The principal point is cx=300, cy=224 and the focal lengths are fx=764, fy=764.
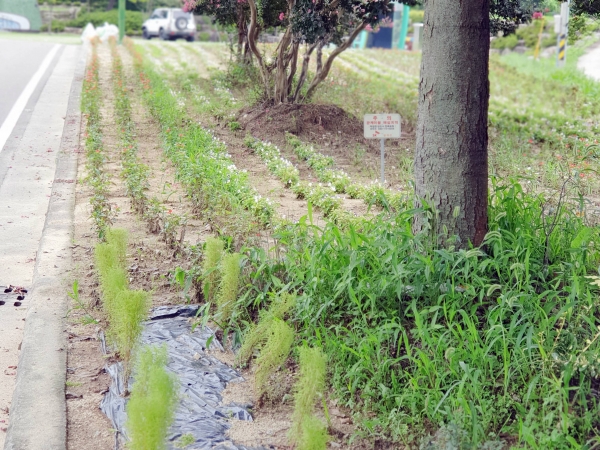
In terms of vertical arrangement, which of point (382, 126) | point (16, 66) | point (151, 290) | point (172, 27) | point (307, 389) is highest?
point (172, 27)

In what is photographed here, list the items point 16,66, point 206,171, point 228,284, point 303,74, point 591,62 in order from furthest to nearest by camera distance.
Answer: point 591,62 < point 16,66 < point 303,74 < point 206,171 < point 228,284

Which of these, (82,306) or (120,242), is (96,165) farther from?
(82,306)

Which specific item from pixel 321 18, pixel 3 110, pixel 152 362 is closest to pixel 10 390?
pixel 152 362

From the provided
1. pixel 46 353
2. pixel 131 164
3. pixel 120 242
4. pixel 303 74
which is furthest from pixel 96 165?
pixel 303 74

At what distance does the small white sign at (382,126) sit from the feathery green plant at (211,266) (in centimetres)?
311

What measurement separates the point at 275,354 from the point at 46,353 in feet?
4.54

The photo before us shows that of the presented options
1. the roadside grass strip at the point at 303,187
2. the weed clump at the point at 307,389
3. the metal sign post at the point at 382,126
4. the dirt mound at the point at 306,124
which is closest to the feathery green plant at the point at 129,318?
the weed clump at the point at 307,389

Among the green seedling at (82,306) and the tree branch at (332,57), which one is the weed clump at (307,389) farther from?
the tree branch at (332,57)

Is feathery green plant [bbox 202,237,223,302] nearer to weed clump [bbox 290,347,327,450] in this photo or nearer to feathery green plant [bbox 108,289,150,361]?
feathery green plant [bbox 108,289,150,361]

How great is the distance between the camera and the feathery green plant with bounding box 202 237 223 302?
15.3ft

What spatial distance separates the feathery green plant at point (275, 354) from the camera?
370 cm

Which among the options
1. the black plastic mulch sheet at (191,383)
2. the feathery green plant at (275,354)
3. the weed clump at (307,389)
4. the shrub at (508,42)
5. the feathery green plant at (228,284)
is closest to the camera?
the weed clump at (307,389)

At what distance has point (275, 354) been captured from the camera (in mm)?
3699

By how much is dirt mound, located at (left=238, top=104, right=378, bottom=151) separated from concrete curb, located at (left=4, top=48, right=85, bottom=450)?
166 inches
